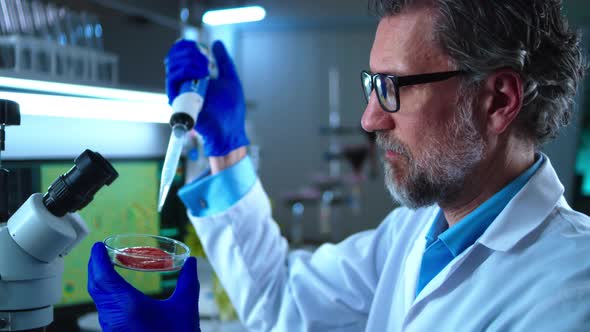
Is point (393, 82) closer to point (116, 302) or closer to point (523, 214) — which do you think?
point (523, 214)

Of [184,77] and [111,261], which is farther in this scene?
[184,77]

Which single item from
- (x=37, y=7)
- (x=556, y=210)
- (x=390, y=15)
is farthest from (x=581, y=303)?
(x=37, y=7)

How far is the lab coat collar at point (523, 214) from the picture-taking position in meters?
0.94

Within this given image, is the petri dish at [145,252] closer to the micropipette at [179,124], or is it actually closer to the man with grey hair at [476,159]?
the micropipette at [179,124]

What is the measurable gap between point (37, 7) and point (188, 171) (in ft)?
1.98

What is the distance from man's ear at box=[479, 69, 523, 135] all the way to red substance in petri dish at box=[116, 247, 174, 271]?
688 mm

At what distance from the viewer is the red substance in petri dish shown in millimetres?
691

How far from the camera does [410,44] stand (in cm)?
97

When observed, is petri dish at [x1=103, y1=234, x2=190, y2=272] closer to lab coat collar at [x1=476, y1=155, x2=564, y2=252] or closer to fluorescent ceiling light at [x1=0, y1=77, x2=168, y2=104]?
fluorescent ceiling light at [x1=0, y1=77, x2=168, y2=104]

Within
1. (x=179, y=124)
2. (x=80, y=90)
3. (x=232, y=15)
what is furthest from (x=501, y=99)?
(x=232, y=15)

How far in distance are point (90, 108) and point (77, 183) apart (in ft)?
1.56

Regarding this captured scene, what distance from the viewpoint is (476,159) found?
100 cm

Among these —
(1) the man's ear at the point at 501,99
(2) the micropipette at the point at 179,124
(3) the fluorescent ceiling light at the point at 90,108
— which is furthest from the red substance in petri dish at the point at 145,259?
(1) the man's ear at the point at 501,99

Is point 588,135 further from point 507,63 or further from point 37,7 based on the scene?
point 37,7
